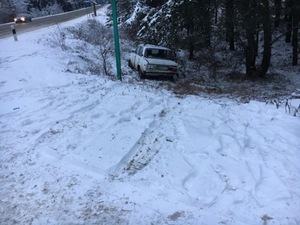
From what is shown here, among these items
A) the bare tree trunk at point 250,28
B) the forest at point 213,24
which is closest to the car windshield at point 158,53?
the forest at point 213,24

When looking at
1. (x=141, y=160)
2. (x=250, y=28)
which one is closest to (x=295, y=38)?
(x=250, y=28)

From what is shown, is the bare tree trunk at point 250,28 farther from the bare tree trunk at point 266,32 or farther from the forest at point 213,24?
the bare tree trunk at point 266,32

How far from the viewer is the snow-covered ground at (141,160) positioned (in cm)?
488

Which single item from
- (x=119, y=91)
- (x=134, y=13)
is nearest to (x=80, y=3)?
(x=134, y=13)

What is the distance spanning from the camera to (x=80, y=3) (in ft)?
273

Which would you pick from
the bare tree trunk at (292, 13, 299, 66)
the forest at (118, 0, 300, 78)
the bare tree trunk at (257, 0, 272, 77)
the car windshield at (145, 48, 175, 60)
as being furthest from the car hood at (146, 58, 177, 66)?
the bare tree trunk at (292, 13, 299, 66)

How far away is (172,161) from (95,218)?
209cm

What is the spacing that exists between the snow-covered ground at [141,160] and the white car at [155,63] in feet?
15.6

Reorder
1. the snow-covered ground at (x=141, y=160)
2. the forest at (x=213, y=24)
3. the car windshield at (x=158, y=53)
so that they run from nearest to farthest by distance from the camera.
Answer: the snow-covered ground at (x=141, y=160) < the car windshield at (x=158, y=53) < the forest at (x=213, y=24)

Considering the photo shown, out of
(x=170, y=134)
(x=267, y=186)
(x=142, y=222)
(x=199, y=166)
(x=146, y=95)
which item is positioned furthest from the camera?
(x=146, y=95)

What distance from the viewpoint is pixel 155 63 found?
1450 centimetres

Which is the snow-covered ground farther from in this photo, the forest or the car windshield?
the forest

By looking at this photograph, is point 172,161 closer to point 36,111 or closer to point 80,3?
point 36,111

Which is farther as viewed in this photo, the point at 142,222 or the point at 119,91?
the point at 119,91
